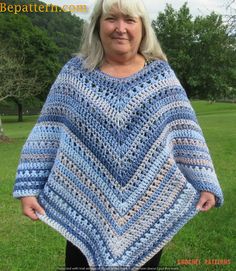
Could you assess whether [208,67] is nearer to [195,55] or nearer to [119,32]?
[195,55]

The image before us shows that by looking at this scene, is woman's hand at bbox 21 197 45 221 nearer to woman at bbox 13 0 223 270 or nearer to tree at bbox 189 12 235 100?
woman at bbox 13 0 223 270

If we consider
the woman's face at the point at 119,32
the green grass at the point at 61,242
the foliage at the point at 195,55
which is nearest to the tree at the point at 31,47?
the foliage at the point at 195,55

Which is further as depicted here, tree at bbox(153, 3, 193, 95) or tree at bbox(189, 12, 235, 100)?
tree at bbox(153, 3, 193, 95)

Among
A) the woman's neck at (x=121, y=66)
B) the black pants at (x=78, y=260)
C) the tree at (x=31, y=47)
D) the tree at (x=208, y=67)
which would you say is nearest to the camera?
the woman's neck at (x=121, y=66)

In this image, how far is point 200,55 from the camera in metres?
31.1

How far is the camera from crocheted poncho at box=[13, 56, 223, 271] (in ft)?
7.20

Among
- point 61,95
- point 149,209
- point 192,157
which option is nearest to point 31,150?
point 61,95

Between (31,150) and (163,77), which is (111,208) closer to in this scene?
(31,150)

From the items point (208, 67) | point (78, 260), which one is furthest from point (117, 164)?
point (208, 67)

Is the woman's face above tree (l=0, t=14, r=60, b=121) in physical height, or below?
above

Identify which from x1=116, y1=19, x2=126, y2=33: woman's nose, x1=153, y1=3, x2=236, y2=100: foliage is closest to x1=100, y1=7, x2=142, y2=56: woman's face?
x1=116, y1=19, x2=126, y2=33: woman's nose

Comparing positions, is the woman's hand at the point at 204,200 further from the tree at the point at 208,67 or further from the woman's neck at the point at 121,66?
the tree at the point at 208,67

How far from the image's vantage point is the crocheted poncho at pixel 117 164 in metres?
2.20

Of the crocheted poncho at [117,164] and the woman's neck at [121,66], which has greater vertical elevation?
the woman's neck at [121,66]
